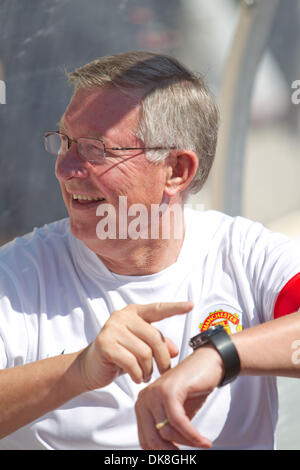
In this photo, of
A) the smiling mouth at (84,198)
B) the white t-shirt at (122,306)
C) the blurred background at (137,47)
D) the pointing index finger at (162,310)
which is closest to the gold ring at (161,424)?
the pointing index finger at (162,310)

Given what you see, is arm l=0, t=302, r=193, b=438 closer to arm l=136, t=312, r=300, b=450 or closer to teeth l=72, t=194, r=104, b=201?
arm l=136, t=312, r=300, b=450

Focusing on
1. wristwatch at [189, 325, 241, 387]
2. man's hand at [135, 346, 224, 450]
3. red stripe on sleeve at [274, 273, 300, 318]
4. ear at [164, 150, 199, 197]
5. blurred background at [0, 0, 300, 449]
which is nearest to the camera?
man's hand at [135, 346, 224, 450]

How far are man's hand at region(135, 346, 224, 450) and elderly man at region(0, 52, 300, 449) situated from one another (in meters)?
0.24

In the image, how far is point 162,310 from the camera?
148 centimetres

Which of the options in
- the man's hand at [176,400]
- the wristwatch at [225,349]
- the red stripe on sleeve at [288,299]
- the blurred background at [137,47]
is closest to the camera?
the man's hand at [176,400]

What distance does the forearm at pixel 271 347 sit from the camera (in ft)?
5.10

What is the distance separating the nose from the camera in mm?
1800

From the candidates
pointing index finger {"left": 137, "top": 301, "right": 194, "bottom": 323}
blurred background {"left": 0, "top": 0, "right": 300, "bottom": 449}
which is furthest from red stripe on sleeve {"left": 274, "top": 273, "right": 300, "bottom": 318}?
blurred background {"left": 0, "top": 0, "right": 300, "bottom": 449}

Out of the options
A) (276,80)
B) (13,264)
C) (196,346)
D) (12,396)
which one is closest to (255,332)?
(196,346)

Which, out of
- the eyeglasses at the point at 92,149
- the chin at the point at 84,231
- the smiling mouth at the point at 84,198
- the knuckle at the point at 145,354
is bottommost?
the knuckle at the point at 145,354

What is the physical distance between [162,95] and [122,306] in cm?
58

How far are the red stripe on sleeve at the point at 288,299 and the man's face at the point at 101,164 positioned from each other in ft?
1.51

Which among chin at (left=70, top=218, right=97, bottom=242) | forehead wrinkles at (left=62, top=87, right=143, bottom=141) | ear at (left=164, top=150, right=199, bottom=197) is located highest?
forehead wrinkles at (left=62, top=87, right=143, bottom=141)

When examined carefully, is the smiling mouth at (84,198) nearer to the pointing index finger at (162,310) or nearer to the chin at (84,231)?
the chin at (84,231)
